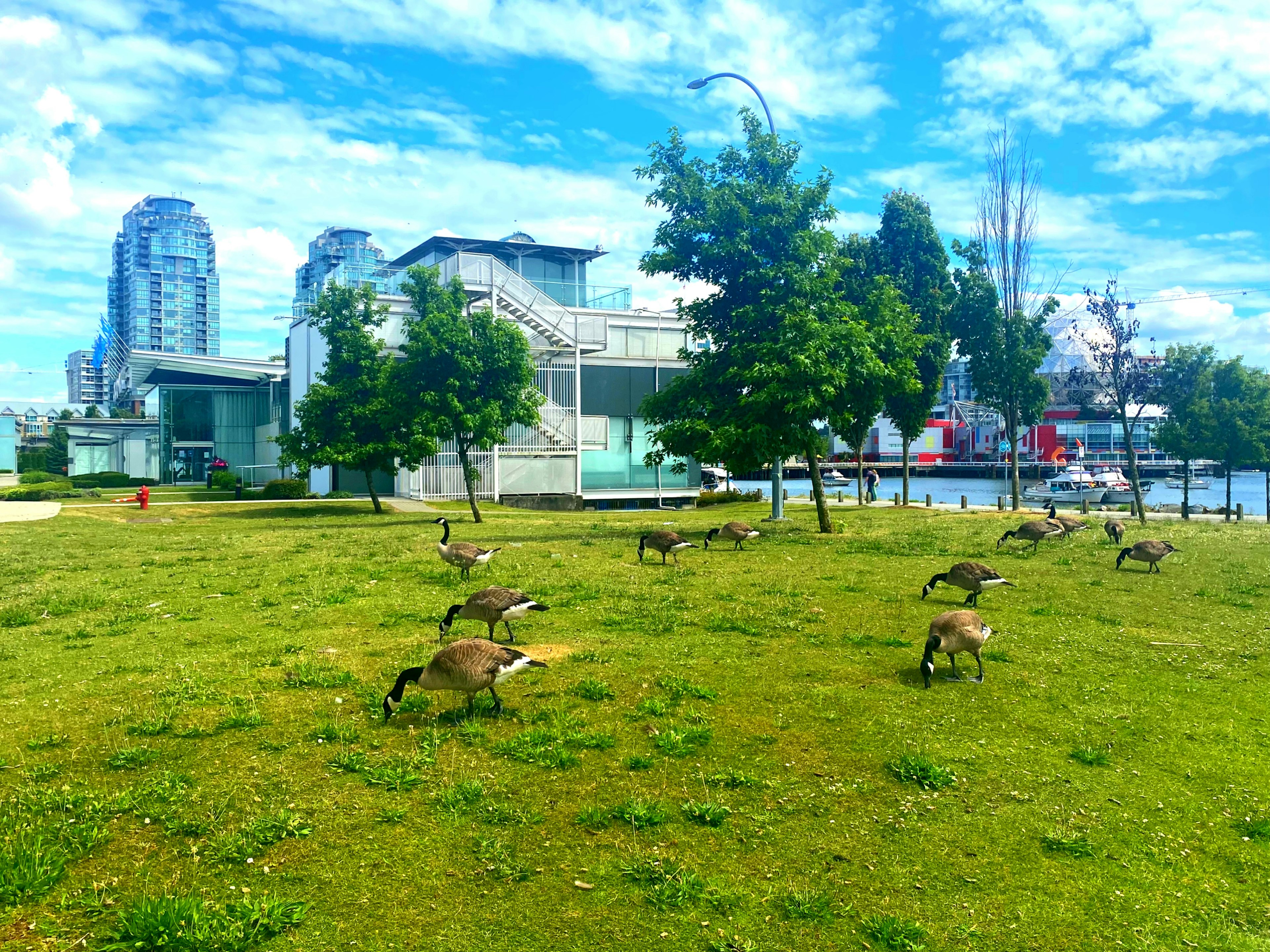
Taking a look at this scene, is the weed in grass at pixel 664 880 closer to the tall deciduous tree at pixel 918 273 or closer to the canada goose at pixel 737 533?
the canada goose at pixel 737 533

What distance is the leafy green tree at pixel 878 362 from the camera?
2547cm

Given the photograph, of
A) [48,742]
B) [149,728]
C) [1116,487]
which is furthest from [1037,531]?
[1116,487]

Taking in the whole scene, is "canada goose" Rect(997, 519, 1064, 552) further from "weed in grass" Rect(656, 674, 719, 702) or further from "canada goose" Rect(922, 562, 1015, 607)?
"weed in grass" Rect(656, 674, 719, 702)

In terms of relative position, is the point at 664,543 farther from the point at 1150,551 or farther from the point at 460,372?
the point at 460,372

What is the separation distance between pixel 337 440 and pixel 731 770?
33.3m

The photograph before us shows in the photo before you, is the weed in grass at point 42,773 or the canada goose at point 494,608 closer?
the weed in grass at point 42,773

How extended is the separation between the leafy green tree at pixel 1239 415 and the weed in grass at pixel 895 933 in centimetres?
5234

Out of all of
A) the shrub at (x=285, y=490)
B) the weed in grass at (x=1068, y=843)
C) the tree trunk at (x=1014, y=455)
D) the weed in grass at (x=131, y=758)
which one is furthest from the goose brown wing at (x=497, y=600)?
→ the shrub at (x=285, y=490)

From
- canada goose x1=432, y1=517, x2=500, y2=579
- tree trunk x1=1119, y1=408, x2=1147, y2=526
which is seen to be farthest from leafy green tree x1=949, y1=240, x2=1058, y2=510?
canada goose x1=432, y1=517, x2=500, y2=579

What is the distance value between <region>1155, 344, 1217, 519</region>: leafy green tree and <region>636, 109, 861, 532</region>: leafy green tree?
96.0 ft

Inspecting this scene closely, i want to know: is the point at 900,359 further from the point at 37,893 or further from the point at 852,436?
the point at 37,893

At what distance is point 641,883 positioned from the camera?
5902 millimetres

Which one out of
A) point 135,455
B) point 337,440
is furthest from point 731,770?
point 135,455

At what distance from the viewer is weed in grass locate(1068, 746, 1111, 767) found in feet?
25.9
